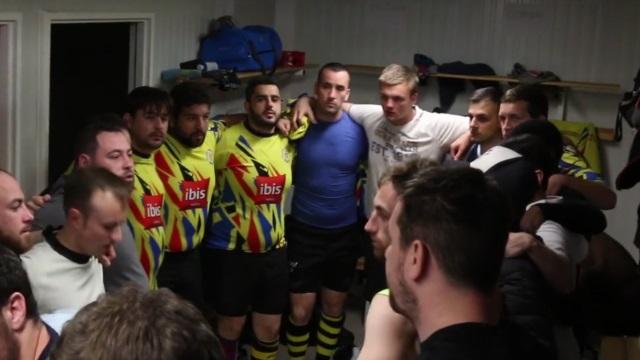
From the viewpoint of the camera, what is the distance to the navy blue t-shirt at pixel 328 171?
380cm

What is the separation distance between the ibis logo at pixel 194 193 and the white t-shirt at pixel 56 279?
117 centimetres

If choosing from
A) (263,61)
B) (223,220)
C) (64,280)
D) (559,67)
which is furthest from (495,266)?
(559,67)

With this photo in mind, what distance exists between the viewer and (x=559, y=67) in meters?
5.35

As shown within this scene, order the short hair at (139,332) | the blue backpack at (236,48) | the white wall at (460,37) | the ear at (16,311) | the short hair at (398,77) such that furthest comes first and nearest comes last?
the white wall at (460,37) < the blue backpack at (236,48) < the short hair at (398,77) < the ear at (16,311) < the short hair at (139,332)

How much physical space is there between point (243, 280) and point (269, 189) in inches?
16.9

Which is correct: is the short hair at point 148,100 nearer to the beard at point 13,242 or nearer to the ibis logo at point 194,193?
the ibis logo at point 194,193

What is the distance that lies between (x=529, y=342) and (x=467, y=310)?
0.20 metres

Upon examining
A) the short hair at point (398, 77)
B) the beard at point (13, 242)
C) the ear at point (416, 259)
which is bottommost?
the beard at point (13, 242)

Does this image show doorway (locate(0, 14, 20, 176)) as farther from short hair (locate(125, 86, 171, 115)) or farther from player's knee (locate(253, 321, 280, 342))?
player's knee (locate(253, 321, 280, 342))

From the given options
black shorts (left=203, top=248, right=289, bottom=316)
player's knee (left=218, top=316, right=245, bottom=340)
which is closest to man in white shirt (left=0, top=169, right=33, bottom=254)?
black shorts (left=203, top=248, right=289, bottom=316)

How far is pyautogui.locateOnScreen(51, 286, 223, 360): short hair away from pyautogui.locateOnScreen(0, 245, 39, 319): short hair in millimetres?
390

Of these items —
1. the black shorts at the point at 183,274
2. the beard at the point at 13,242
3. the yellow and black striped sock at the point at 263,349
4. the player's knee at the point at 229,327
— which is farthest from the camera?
the yellow and black striped sock at the point at 263,349

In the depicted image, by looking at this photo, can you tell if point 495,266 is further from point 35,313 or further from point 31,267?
point 31,267

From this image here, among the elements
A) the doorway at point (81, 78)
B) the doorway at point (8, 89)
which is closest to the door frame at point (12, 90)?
the doorway at point (8, 89)
